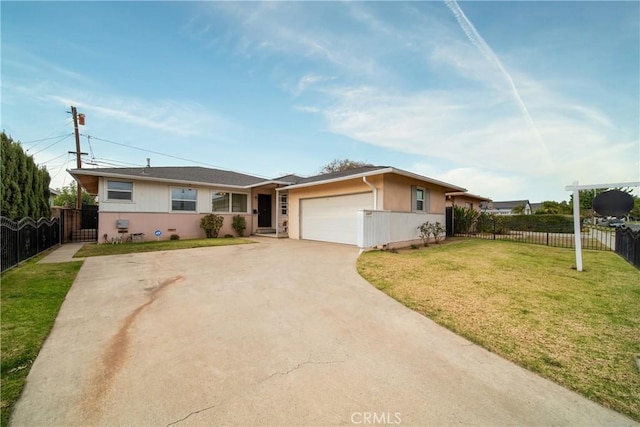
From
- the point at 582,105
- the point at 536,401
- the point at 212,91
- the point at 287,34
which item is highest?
the point at 287,34

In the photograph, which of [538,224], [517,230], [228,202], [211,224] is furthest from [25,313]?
[538,224]

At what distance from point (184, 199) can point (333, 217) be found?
782 centimetres

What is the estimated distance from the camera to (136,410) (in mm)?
1812

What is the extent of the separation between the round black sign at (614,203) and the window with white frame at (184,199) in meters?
14.8

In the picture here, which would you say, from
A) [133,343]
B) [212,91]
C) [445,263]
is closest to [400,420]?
[133,343]

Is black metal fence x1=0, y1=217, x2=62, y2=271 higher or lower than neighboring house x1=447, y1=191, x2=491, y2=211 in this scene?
lower

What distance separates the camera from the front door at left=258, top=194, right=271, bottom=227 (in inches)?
634

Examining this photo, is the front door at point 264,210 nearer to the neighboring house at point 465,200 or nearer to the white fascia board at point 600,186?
the neighboring house at point 465,200

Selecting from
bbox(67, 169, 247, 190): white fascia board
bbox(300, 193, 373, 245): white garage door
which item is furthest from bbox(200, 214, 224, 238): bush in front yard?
bbox(300, 193, 373, 245): white garage door

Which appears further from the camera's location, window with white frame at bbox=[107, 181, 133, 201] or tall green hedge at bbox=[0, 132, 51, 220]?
window with white frame at bbox=[107, 181, 133, 201]

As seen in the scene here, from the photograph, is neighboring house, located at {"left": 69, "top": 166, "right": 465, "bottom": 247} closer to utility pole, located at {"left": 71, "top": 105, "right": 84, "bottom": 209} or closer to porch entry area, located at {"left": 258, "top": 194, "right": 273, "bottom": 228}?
porch entry area, located at {"left": 258, "top": 194, "right": 273, "bottom": 228}

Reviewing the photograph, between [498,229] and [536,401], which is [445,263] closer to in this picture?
[536,401]

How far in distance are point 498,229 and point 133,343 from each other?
67.4 ft

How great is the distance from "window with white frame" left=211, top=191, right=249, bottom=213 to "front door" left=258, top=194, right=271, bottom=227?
0.91 meters
